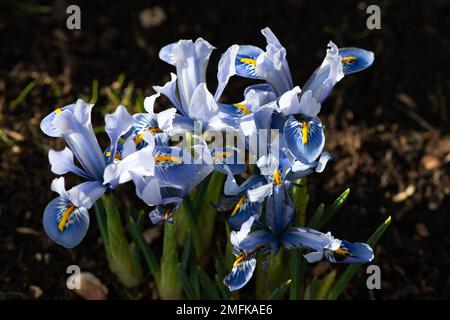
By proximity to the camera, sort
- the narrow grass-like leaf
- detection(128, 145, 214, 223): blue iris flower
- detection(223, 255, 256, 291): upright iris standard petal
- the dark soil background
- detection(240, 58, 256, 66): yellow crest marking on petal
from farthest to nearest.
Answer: the narrow grass-like leaf → the dark soil background → detection(240, 58, 256, 66): yellow crest marking on petal → detection(223, 255, 256, 291): upright iris standard petal → detection(128, 145, 214, 223): blue iris flower

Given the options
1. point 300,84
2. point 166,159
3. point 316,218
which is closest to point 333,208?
point 316,218

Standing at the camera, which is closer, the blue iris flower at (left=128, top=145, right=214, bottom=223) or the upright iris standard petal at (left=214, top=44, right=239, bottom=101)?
the blue iris flower at (left=128, top=145, right=214, bottom=223)

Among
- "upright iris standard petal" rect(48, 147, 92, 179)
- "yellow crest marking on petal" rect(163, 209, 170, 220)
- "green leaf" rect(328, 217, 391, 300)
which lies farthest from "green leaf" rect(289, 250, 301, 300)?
"upright iris standard petal" rect(48, 147, 92, 179)

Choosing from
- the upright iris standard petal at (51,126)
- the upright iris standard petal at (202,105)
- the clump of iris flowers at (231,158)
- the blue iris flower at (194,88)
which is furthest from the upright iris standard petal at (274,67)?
the upright iris standard petal at (51,126)

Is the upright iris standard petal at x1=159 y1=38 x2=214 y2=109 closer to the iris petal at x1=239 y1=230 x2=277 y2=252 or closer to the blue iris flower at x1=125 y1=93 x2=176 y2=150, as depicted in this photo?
the blue iris flower at x1=125 y1=93 x2=176 y2=150

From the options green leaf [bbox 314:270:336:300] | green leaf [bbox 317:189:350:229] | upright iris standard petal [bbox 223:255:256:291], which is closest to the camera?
upright iris standard petal [bbox 223:255:256:291]
